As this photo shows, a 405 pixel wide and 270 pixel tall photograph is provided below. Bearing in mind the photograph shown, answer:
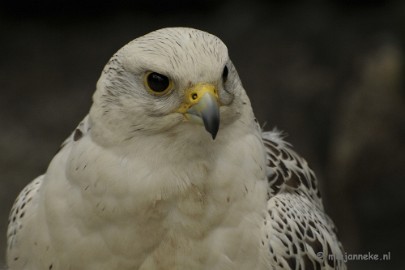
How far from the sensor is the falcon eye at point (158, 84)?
3916 millimetres

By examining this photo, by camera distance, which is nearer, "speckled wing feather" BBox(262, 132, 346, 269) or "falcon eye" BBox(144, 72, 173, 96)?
"falcon eye" BBox(144, 72, 173, 96)

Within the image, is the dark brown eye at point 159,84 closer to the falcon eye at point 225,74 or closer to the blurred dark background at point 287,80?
the falcon eye at point 225,74

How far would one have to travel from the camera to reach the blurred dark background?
29.6 feet

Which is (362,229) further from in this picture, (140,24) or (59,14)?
(59,14)

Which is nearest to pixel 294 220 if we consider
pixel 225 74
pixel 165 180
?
pixel 165 180

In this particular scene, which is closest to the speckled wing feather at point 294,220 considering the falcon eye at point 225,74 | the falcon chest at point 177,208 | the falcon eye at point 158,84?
the falcon chest at point 177,208

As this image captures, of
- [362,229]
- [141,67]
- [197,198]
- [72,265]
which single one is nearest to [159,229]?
[197,198]

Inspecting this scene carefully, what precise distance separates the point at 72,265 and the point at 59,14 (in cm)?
705

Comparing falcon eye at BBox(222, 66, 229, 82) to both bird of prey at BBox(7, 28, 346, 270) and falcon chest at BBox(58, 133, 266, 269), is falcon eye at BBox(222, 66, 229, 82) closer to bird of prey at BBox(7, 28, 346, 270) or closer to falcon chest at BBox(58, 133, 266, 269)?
bird of prey at BBox(7, 28, 346, 270)

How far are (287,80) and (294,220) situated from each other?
18.4ft

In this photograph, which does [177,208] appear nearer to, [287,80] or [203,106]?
[203,106]

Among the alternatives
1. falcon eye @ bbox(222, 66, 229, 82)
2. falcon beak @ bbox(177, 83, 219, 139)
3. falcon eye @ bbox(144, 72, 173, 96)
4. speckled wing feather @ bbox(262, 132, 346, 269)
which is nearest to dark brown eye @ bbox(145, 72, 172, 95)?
falcon eye @ bbox(144, 72, 173, 96)

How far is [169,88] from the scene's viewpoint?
3.92 m

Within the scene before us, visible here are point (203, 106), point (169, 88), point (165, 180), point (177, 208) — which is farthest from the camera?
point (177, 208)
